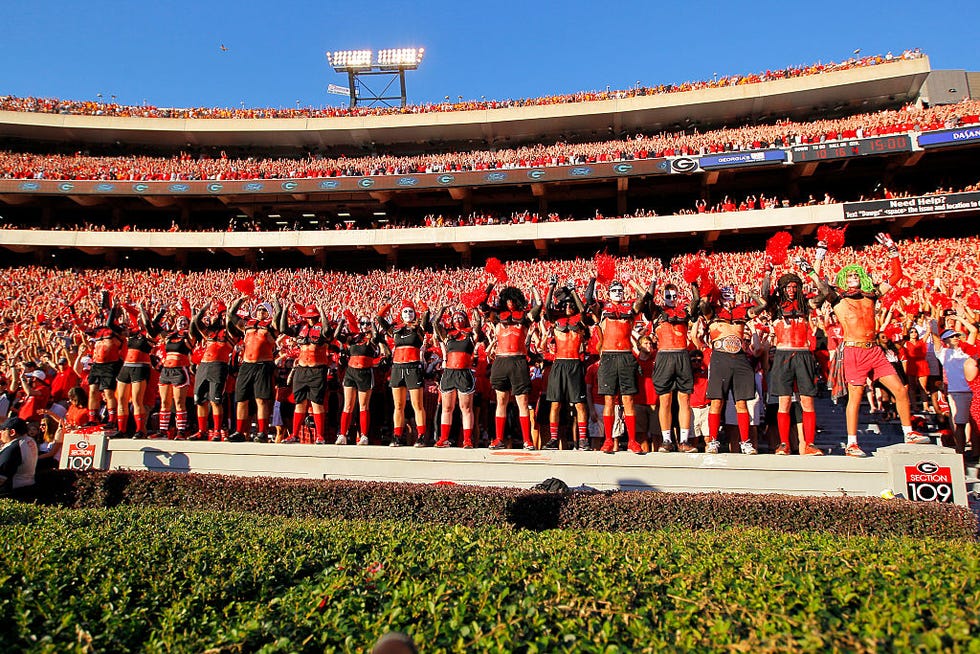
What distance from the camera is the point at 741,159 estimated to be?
25328 mm

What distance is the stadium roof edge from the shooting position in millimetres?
29203

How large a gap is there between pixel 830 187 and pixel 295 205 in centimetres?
2748

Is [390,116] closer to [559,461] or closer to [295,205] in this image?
[295,205]

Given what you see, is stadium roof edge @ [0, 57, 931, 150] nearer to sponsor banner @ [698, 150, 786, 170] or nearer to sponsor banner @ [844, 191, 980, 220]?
sponsor banner @ [698, 150, 786, 170]

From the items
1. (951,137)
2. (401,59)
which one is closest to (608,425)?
(951,137)

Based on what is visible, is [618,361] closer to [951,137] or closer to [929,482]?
[929,482]

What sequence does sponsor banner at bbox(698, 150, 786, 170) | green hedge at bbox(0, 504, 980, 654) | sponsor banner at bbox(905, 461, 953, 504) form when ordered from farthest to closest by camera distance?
sponsor banner at bbox(698, 150, 786, 170)
sponsor banner at bbox(905, 461, 953, 504)
green hedge at bbox(0, 504, 980, 654)

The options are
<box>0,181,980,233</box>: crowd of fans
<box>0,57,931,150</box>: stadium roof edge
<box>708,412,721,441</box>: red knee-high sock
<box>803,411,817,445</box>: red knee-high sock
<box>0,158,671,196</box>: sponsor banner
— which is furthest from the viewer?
<box>0,57,931,150</box>: stadium roof edge

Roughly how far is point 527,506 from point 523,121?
3074cm

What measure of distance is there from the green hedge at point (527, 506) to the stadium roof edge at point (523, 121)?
29.6 m

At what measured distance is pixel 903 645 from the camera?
75.0 inches

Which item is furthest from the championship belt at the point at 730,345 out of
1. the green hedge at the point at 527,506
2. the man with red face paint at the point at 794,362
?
the green hedge at the point at 527,506

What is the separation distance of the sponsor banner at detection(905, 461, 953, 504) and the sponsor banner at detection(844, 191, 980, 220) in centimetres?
2121

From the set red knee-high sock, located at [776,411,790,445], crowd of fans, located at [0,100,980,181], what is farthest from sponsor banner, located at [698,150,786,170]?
red knee-high sock, located at [776,411,790,445]
